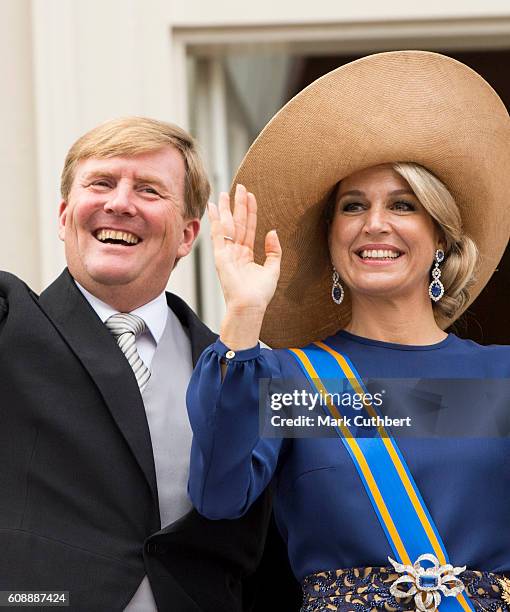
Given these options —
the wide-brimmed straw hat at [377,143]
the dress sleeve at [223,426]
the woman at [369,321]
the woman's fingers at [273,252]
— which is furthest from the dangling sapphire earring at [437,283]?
the dress sleeve at [223,426]

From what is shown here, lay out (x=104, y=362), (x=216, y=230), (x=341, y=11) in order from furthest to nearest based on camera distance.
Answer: (x=341, y=11) → (x=104, y=362) → (x=216, y=230)

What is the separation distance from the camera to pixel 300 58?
16.2 ft

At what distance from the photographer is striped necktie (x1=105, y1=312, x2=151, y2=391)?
2996 mm

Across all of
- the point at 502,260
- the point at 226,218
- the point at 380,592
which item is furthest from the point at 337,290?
the point at 502,260

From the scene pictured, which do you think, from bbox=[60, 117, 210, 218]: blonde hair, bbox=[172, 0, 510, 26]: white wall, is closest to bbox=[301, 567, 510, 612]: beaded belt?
bbox=[60, 117, 210, 218]: blonde hair

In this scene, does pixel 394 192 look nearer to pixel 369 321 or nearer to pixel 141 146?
pixel 369 321

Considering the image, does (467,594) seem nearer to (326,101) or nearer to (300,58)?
(326,101)

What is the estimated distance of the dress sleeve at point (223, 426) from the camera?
266 centimetres

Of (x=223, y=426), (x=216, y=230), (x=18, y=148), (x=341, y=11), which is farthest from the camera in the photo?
(x=341, y=11)

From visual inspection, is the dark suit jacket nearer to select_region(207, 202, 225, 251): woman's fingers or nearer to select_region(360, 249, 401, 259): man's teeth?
select_region(207, 202, 225, 251): woman's fingers

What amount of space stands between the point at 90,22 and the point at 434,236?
6.05ft

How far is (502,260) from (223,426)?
2041mm

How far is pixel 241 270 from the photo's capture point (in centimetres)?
276

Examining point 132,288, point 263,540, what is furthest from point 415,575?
point 132,288
